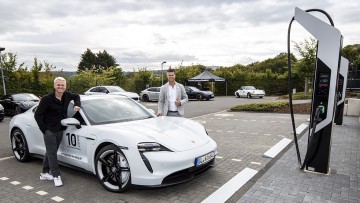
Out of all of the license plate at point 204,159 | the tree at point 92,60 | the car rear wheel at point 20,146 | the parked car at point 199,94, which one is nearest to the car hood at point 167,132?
the license plate at point 204,159

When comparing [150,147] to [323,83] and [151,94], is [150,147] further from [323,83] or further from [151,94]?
[151,94]

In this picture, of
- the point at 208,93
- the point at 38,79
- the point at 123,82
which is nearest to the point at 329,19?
the point at 208,93

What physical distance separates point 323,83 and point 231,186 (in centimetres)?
209

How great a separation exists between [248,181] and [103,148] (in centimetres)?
222

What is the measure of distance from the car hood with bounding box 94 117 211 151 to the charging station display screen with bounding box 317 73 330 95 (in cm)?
190

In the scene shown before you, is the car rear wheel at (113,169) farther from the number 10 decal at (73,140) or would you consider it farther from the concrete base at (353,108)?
the concrete base at (353,108)

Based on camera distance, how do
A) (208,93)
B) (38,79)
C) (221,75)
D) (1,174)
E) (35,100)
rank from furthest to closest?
(221,75), (208,93), (38,79), (35,100), (1,174)

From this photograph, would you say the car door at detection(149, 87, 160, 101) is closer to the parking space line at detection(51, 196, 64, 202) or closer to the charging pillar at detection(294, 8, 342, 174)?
the charging pillar at detection(294, 8, 342, 174)

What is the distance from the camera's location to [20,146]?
5.68m

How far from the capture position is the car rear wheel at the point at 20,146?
552cm

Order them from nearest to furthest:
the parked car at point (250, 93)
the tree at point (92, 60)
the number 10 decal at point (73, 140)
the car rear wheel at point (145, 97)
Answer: the number 10 decal at point (73, 140) → the car rear wheel at point (145, 97) → the parked car at point (250, 93) → the tree at point (92, 60)

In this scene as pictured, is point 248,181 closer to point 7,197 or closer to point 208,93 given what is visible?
point 7,197

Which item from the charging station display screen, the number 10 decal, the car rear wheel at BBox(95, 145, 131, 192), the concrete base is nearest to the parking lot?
the car rear wheel at BBox(95, 145, 131, 192)

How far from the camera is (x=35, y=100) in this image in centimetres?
1405
